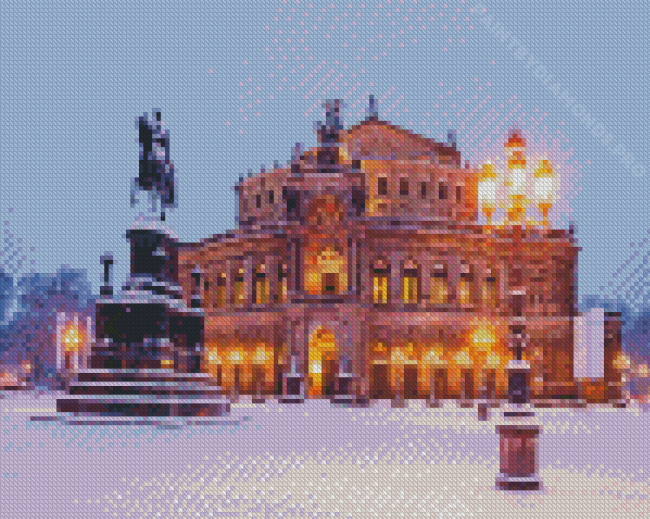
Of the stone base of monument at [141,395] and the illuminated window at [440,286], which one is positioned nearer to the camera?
the stone base of monument at [141,395]

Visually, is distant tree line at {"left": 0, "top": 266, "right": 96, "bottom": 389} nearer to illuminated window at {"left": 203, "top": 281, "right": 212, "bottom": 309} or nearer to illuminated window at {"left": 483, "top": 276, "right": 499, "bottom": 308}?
illuminated window at {"left": 203, "top": 281, "right": 212, "bottom": 309}

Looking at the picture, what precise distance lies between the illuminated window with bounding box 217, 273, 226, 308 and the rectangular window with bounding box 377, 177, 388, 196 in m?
12.1

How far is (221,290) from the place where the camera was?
7562 centimetres

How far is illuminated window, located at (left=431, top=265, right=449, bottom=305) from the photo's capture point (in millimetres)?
72250

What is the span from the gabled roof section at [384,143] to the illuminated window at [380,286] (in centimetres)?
1055

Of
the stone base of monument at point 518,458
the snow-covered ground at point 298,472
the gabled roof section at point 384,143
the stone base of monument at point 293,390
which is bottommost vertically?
the stone base of monument at point 293,390

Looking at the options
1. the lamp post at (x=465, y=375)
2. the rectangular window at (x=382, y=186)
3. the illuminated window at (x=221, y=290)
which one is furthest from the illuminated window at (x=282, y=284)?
the lamp post at (x=465, y=375)

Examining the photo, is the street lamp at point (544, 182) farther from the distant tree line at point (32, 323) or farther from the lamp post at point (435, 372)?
the distant tree line at point (32, 323)

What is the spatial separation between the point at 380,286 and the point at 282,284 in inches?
234

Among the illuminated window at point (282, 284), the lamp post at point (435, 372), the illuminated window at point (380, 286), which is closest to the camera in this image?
the lamp post at point (435, 372)

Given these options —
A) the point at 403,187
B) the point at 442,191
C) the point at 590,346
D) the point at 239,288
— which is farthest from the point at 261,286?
the point at 590,346

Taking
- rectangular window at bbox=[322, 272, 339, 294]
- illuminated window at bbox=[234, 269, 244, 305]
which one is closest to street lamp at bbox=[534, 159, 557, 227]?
rectangular window at bbox=[322, 272, 339, 294]

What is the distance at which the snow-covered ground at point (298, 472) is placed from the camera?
51.7ft

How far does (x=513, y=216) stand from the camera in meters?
22.6
